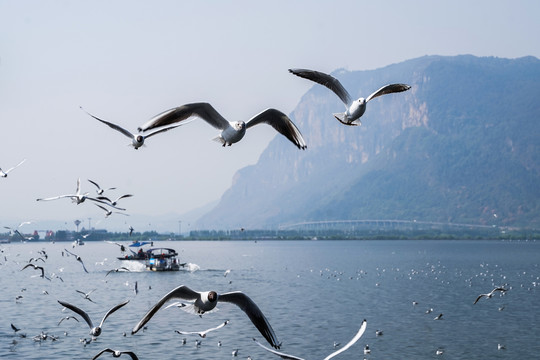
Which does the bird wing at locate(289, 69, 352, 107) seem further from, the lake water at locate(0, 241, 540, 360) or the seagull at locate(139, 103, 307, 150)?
the lake water at locate(0, 241, 540, 360)

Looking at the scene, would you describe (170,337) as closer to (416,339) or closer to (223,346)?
(223,346)

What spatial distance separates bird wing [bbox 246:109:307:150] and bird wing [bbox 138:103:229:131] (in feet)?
2.23

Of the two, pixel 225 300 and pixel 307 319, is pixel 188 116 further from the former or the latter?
pixel 307 319

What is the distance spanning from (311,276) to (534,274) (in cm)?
3719

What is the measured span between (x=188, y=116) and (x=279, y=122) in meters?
1.88

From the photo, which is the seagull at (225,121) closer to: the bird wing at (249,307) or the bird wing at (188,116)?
the bird wing at (188,116)

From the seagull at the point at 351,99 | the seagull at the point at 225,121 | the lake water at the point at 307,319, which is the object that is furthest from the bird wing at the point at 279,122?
the lake water at the point at 307,319

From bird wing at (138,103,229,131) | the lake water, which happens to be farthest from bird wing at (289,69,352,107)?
the lake water

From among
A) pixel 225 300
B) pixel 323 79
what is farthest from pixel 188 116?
pixel 225 300

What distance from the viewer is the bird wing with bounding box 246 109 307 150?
11992 millimetres

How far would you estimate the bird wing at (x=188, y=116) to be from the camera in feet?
33.9

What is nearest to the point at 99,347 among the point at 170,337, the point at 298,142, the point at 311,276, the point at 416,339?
the point at 170,337

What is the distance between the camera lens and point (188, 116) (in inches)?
430

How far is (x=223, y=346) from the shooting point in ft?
155
